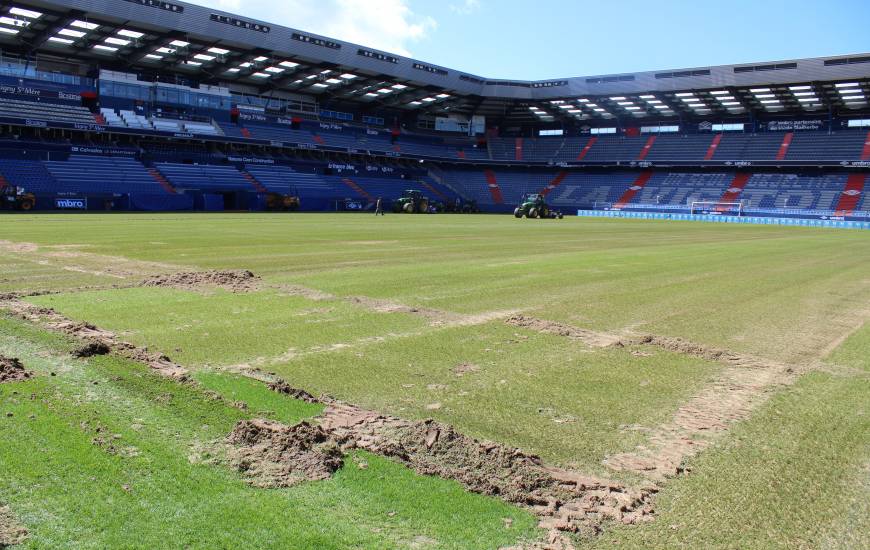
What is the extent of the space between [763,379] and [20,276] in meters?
11.0

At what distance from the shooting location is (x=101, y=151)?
166ft

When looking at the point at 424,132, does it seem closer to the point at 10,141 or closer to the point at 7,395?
the point at 10,141

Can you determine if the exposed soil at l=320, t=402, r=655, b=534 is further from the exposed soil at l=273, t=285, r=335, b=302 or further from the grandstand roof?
the grandstand roof

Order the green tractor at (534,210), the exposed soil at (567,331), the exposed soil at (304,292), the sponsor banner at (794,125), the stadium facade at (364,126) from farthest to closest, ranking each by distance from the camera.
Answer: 1. the sponsor banner at (794,125)
2. the green tractor at (534,210)
3. the stadium facade at (364,126)
4. the exposed soil at (304,292)
5. the exposed soil at (567,331)

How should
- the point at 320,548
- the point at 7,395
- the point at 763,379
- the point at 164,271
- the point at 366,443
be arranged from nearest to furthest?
the point at 320,548 → the point at 366,443 → the point at 7,395 → the point at 763,379 → the point at 164,271

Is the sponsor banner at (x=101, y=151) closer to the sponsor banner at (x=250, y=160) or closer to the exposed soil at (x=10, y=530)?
the sponsor banner at (x=250, y=160)

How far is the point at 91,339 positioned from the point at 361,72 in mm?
57345

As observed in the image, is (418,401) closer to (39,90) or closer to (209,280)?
(209,280)

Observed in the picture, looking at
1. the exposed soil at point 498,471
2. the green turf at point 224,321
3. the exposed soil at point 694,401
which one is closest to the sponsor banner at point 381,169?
the green turf at point 224,321

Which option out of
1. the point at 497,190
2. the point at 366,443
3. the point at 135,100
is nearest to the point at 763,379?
the point at 366,443

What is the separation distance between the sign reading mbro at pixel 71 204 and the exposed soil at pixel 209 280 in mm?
37983

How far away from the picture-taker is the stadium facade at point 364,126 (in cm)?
4691

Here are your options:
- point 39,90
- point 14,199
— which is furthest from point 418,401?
point 39,90

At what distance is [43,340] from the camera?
19.6ft
